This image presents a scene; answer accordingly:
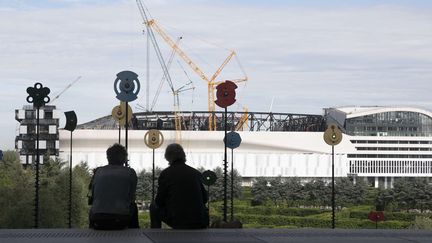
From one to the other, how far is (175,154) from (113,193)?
1.08m

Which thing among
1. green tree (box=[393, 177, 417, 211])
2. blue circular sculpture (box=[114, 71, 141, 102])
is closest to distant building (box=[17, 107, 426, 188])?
green tree (box=[393, 177, 417, 211])

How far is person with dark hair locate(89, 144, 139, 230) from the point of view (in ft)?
39.4

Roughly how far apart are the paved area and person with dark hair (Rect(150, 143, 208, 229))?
20 centimetres

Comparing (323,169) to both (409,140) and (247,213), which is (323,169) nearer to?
(409,140)

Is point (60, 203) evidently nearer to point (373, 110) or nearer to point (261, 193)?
point (261, 193)

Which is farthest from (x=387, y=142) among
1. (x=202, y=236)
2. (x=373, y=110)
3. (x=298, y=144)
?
(x=202, y=236)

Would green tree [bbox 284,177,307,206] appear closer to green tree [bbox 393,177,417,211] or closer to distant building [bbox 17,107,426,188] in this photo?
green tree [bbox 393,177,417,211]

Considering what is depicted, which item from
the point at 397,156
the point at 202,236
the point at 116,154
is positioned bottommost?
the point at 202,236

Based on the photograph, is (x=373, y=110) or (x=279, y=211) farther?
(x=373, y=110)

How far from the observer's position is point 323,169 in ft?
527

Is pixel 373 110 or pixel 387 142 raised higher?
pixel 373 110

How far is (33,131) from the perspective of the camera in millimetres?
128125

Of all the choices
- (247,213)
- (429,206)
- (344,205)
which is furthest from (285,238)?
(344,205)

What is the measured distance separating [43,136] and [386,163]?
210ft
